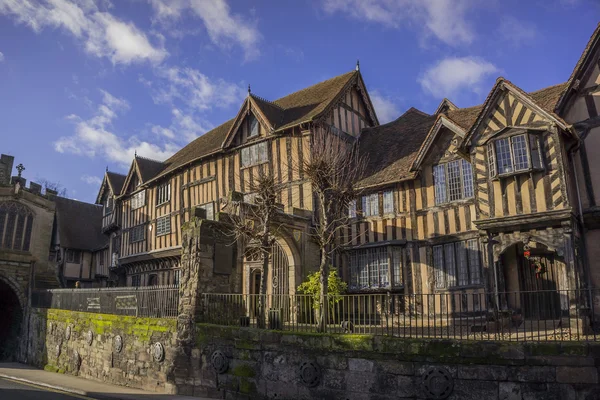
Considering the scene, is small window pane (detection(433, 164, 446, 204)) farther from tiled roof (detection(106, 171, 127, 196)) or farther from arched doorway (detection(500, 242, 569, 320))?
tiled roof (detection(106, 171, 127, 196))

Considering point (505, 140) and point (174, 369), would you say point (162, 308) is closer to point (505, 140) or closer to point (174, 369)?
point (174, 369)

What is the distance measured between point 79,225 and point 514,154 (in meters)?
33.0

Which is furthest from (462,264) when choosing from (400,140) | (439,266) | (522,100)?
(400,140)

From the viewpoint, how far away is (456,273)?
608 inches

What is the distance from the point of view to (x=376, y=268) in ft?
57.3

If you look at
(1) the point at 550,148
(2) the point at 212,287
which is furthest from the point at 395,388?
(1) the point at 550,148

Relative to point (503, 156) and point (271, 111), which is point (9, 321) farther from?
point (503, 156)

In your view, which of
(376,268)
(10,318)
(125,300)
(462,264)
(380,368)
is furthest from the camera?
(10,318)

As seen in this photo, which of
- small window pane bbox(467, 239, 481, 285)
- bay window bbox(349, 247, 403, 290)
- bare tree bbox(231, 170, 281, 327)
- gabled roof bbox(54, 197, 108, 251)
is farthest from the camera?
gabled roof bbox(54, 197, 108, 251)

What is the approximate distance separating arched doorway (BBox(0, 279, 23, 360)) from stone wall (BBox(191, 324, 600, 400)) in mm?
17508

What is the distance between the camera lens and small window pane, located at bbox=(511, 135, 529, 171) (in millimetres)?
13188

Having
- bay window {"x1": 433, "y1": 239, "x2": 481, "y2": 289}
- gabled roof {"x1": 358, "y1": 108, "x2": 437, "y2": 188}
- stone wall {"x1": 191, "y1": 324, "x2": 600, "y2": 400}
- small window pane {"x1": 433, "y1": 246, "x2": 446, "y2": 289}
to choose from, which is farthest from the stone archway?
bay window {"x1": 433, "y1": 239, "x2": 481, "y2": 289}

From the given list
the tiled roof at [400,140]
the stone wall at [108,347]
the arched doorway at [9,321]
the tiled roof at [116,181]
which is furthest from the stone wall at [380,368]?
the tiled roof at [116,181]

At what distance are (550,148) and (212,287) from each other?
1033 cm
